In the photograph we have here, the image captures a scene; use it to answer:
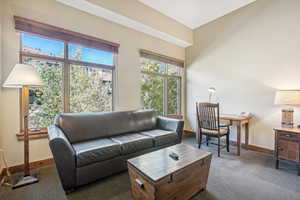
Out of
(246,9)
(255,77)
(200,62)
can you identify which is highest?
(246,9)

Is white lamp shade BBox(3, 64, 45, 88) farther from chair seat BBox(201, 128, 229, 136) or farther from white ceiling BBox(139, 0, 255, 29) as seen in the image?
chair seat BBox(201, 128, 229, 136)

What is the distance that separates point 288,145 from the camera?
2.37 m

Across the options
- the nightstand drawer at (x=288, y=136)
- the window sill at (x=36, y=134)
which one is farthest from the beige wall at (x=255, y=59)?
the window sill at (x=36, y=134)

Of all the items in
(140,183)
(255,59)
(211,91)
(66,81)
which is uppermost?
(255,59)

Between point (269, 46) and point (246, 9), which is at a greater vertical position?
point (246, 9)

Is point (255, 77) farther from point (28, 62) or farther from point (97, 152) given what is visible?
point (28, 62)

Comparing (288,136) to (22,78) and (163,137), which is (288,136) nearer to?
(163,137)

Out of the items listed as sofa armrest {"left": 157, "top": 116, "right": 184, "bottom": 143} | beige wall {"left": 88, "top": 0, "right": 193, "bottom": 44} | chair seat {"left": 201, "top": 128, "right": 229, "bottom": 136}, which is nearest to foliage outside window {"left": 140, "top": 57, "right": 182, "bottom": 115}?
sofa armrest {"left": 157, "top": 116, "right": 184, "bottom": 143}

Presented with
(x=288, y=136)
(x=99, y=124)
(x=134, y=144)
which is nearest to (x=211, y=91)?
(x=288, y=136)

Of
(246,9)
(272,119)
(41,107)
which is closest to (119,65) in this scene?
(41,107)

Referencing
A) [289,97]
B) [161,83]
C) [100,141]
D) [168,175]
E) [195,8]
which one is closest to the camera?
[168,175]

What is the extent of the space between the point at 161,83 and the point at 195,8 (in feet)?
6.72

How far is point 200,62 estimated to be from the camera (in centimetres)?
433

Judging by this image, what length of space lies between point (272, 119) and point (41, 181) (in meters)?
4.25
